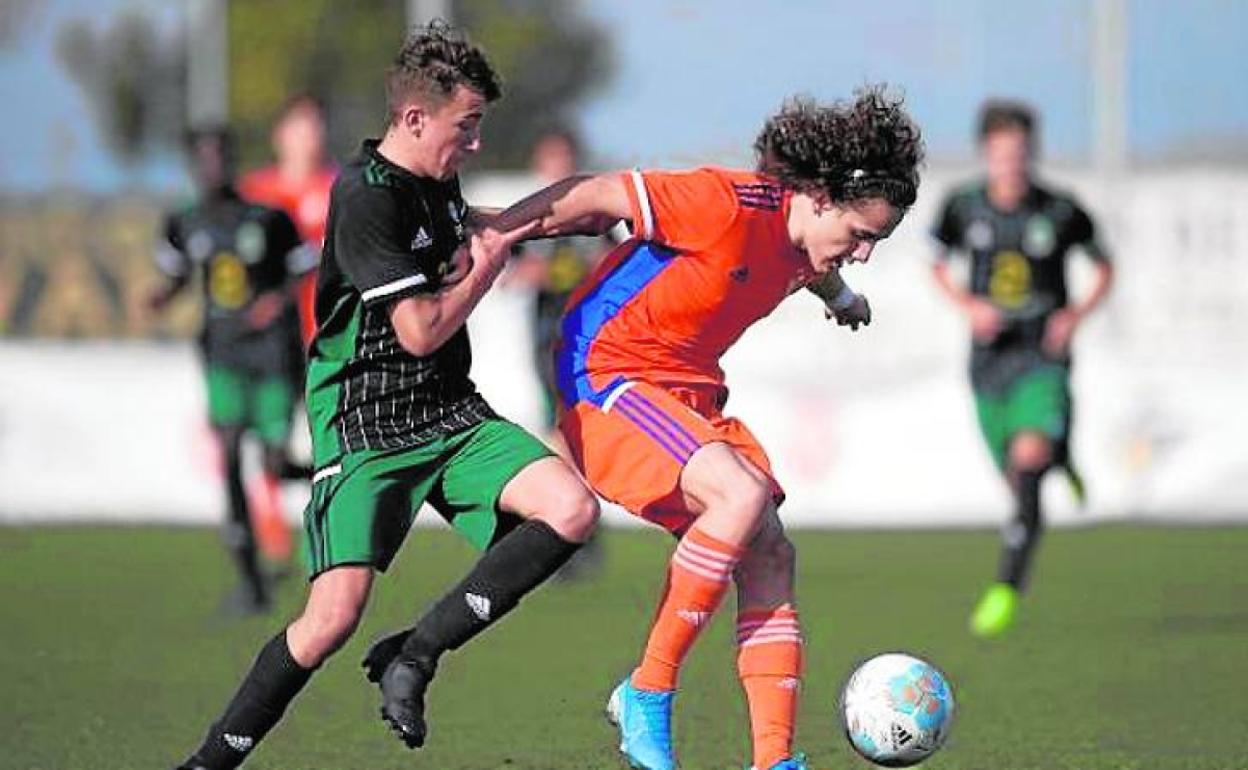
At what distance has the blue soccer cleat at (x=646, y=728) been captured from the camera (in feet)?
23.4

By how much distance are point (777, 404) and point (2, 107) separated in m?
7.38

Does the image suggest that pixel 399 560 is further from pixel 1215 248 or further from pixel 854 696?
pixel 854 696

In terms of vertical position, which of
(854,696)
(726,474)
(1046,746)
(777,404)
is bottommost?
(777,404)

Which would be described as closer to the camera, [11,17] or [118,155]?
[11,17]

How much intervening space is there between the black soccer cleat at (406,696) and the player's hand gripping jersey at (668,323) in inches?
31.2

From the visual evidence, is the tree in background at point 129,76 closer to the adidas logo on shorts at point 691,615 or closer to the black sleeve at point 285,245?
the black sleeve at point 285,245

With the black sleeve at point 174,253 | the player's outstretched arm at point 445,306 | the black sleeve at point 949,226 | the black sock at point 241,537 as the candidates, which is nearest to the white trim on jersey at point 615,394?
the player's outstretched arm at point 445,306

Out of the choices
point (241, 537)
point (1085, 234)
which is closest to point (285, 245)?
point (241, 537)

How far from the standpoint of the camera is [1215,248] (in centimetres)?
1816

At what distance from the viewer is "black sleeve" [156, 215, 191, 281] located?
44.2 ft

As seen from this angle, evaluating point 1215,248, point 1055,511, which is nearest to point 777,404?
point 1055,511

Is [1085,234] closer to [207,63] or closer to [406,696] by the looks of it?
[406,696]

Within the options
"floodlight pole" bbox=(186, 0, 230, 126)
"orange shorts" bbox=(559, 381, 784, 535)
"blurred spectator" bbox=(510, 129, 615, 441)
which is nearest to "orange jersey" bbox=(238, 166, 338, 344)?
"blurred spectator" bbox=(510, 129, 615, 441)

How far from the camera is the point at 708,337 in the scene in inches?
294
